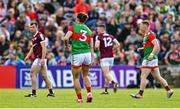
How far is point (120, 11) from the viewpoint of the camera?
34.2m

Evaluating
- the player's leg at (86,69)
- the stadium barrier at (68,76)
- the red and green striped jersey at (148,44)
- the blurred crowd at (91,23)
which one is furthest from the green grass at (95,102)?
the blurred crowd at (91,23)

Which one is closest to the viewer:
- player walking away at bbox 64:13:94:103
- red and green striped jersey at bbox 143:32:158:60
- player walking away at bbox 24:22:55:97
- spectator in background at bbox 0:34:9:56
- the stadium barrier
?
player walking away at bbox 64:13:94:103

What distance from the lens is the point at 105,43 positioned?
25.5m

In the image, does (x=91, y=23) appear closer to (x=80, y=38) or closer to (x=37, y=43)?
(x=37, y=43)

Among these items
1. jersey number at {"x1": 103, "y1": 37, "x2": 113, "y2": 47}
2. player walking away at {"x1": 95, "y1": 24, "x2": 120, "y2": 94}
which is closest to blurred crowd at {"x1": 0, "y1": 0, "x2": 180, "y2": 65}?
player walking away at {"x1": 95, "y1": 24, "x2": 120, "y2": 94}

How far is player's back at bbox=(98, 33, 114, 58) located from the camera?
83.3ft

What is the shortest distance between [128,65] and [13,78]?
16.0ft

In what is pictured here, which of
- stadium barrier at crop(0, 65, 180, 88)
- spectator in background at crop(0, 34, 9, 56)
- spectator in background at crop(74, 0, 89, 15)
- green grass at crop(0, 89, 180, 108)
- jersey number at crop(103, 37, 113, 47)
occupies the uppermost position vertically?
spectator in background at crop(74, 0, 89, 15)

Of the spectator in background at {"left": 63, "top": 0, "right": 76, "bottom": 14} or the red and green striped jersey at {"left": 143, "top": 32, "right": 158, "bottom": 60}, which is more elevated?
the spectator in background at {"left": 63, "top": 0, "right": 76, "bottom": 14}

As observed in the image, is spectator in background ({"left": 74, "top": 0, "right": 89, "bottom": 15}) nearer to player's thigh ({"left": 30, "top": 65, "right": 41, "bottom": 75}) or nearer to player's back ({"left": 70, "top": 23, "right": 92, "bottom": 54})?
player's thigh ({"left": 30, "top": 65, "right": 41, "bottom": 75})

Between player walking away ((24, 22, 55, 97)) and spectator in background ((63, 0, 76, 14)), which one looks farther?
spectator in background ((63, 0, 76, 14))

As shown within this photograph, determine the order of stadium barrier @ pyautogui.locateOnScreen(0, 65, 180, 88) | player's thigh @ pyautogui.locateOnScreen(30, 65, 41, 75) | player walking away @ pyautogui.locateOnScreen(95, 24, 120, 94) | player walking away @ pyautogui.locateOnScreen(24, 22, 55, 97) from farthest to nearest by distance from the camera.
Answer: stadium barrier @ pyautogui.locateOnScreen(0, 65, 180, 88) → player walking away @ pyautogui.locateOnScreen(95, 24, 120, 94) → player's thigh @ pyautogui.locateOnScreen(30, 65, 41, 75) → player walking away @ pyautogui.locateOnScreen(24, 22, 55, 97)

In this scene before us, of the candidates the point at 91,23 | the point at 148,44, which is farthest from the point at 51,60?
the point at 148,44

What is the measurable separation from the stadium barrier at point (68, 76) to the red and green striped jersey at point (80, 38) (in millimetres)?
11195
